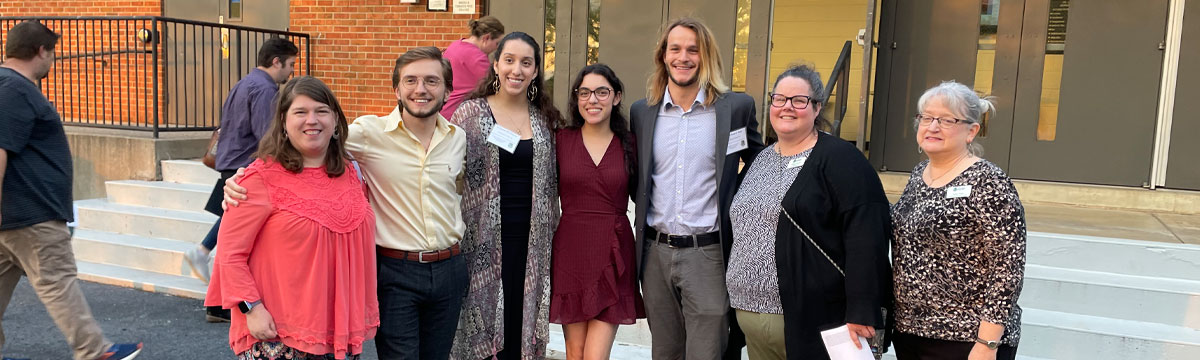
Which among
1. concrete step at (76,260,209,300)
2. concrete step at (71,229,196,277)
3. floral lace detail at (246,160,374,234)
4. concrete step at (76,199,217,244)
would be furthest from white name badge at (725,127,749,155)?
concrete step at (76,199,217,244)

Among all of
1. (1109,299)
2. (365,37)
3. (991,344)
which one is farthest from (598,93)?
(365,37)

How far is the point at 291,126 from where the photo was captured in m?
2.62

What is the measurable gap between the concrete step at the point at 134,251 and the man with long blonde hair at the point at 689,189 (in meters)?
4.60

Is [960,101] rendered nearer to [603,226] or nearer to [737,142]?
[737,142]

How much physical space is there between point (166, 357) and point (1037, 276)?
195 inches

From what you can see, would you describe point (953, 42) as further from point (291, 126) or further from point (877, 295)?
point (291, 126)

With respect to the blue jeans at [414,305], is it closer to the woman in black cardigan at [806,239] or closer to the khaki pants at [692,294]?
the khaki pants at [692,294]

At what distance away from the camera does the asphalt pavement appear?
4742 mm

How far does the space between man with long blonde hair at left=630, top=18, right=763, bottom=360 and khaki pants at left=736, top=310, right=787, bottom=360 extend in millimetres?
203

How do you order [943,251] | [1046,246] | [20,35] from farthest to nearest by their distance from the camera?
1. [1046,246]
2. [20,35]
3. [943,251]

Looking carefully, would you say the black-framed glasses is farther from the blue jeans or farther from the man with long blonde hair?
the blue jeans

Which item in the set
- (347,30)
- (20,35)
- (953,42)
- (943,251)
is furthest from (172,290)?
(953,42)

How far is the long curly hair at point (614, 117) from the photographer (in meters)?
3.30

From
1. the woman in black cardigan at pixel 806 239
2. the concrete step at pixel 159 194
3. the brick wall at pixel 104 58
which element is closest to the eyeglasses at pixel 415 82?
the woman in black cardigan at pixel 806 239
